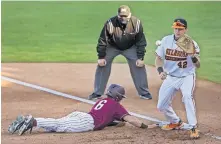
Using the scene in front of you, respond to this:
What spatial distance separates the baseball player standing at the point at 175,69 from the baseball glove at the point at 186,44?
54 mm

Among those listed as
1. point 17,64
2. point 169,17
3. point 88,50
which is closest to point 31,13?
point 169,17

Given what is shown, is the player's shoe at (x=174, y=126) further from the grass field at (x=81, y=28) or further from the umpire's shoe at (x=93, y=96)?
the grass field at (x=81, y=28)

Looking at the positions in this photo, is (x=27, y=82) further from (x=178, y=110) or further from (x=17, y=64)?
(x=178, y=110)

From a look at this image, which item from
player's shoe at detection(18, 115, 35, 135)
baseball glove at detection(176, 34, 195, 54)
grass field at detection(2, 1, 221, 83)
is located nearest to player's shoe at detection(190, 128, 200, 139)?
baseball glove at detection(176, 34, 195, 54)

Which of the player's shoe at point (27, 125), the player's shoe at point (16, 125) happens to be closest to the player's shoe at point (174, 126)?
the player's shoe at point (27, 125)

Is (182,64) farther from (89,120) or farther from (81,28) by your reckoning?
(81,28)

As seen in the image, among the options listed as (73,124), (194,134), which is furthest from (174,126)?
(73,124)

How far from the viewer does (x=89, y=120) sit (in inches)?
353

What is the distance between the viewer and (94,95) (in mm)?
11484

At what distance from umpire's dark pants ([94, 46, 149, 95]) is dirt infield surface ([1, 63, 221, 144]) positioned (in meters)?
0.24

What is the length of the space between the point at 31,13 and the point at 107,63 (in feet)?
45.4

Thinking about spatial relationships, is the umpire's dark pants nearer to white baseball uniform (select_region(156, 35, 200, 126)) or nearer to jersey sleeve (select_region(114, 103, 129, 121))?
white baseball uniform (select_region(156, 35, 200, 126))

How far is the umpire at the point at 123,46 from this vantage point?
11086 mm

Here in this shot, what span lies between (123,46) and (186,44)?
101 inches
